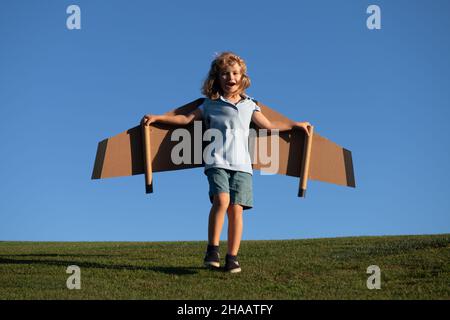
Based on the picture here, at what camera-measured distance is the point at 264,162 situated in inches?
272

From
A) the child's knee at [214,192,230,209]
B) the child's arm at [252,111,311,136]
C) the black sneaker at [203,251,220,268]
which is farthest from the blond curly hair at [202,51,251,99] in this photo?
the black sneaker at [203,251,220,268]

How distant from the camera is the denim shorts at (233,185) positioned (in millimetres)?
5781

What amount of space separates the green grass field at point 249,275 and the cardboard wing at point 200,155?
0.99m

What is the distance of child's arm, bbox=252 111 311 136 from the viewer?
21.3 ft

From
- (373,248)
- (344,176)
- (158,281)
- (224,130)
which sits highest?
(224,130)

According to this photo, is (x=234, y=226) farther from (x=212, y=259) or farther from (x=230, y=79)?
(x=230, y=79)

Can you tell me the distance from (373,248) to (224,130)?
3552mm

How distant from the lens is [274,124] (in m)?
6.69

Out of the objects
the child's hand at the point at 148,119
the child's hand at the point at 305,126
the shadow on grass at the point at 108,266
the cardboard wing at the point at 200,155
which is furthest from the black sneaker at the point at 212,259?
the child's hand at the point at 305,126

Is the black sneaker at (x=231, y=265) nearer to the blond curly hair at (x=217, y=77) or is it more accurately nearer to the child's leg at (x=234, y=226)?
the child's leg at (x=234, y=226)
